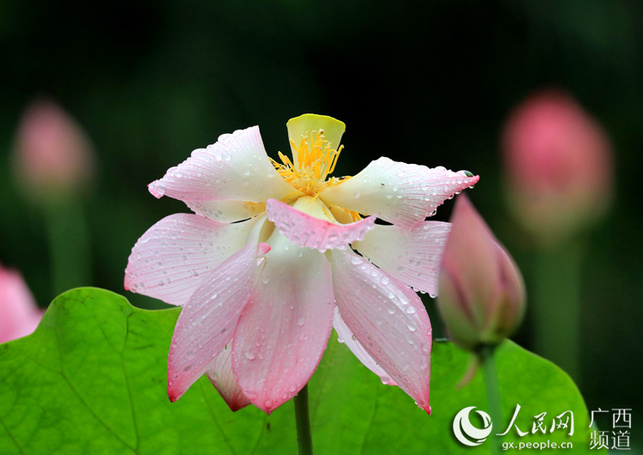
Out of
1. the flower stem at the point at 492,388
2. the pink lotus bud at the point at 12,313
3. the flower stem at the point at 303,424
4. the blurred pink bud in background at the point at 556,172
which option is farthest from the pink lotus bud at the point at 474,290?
the blurred pink bud in background at the point at 556,172

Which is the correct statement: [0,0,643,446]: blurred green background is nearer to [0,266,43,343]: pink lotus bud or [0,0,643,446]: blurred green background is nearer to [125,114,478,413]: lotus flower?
[0,266,43,343]: pink lotus bud

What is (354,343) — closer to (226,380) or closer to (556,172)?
(226,380)

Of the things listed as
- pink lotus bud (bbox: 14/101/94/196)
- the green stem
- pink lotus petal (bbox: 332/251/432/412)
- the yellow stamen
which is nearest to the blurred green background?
the green stem

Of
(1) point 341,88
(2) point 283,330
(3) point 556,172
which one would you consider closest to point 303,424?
(2) point 283,330

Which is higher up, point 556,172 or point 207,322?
point 207,322

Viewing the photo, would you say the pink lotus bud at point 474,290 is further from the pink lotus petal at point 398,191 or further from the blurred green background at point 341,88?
the blurred green background at point 341,88

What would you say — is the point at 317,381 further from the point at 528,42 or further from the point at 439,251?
the point at 528,42

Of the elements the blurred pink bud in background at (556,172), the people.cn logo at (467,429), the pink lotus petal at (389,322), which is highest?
the pink lotus petal at (389,322)
